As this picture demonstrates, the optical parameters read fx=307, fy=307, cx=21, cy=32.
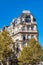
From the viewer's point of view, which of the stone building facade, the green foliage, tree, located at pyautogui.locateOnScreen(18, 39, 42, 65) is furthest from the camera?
the stone building facade

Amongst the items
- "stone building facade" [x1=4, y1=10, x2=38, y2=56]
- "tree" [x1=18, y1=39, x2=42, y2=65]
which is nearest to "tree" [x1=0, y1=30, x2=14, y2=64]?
"tree" [x1=18, y1=39, x2=42, y2=65]

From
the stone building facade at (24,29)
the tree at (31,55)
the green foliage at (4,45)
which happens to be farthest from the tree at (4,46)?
the stone building facade at (24,29)

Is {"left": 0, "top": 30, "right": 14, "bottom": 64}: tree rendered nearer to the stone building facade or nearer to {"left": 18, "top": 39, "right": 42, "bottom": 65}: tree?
{"left": 18, "top": 39, "right": 42, "bottom": 65}: tree

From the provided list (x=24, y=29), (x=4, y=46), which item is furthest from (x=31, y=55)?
(x=24, y=29)

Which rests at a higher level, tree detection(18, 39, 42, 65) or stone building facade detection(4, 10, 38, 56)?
stone building facade detection(4, 10, 38, 56)

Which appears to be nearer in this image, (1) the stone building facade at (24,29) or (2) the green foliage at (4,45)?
(2) the green foliage at (4,45)

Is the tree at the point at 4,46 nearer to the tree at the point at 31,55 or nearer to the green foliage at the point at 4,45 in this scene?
the green foliage at the point at 4,45

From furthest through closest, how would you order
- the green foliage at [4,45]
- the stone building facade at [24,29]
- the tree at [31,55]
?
1. the stone building facade at [24,29]
2. the tree at [31,55]
3. the green foliage at [4,45]

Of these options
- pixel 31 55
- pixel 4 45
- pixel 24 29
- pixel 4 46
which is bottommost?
pixel 31 55

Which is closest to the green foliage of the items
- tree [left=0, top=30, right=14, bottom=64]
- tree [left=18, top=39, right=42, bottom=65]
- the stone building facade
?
tree [left=0, top=30, right=14, bottom=64]

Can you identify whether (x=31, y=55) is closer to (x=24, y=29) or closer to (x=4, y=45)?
(x=4, y=45)

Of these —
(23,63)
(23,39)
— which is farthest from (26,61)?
(23,39)

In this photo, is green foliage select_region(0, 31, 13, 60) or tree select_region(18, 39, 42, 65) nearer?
green foliage select_region(0, 31, 13, 60)

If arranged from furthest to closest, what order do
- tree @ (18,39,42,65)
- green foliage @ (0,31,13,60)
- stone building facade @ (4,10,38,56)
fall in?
1. stone building facade @ (4,10,38,56)
2. tree @ (18,39,42,65)
3. green foliage @ (0,31,13,60)
